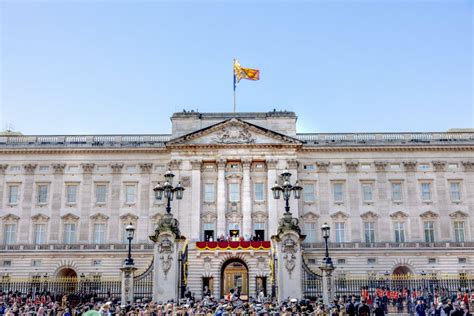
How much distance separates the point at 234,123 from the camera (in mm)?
54875

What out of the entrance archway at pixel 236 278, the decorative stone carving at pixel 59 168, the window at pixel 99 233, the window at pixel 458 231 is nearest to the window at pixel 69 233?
the window at pixel 99 233

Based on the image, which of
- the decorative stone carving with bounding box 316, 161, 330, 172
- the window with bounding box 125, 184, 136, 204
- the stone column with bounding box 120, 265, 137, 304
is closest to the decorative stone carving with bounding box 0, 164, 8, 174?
the window with bounding box 125, 184, 136, 204

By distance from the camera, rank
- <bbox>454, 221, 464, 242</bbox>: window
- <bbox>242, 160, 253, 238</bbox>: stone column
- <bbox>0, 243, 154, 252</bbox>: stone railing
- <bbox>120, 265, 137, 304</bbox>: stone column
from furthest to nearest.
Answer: <bbox>454, 221, 464, 242</bbox>: window → <bbox>0, 243, 154, 252</bbox>: stone railing → <bbox>242, 160, 253, 238</bbox>: stone column → <bbox>120, 265, 137, 304</bbox>: stone column

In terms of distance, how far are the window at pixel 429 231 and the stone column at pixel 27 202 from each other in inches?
1696

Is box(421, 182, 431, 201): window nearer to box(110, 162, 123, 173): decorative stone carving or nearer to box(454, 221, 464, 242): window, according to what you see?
box(454, 221, 464, 242): window

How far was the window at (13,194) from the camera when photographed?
55562 millimetres

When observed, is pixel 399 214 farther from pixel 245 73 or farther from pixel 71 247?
pixel 71 247

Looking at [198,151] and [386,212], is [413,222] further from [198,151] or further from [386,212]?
[198,151]

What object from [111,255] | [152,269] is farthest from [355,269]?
[152,269]

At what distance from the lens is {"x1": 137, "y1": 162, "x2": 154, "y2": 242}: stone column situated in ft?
178

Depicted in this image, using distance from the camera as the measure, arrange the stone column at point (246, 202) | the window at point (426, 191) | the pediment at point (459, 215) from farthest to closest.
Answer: the window at point (426, 191) → the pediment at point (459, 215) → the stone column at point (246, 202)

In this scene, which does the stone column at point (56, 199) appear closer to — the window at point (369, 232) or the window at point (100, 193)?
the window at point (100, 193)

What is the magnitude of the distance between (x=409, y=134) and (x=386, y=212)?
9557mm

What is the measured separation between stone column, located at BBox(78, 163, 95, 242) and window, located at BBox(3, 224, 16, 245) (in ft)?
24.0
